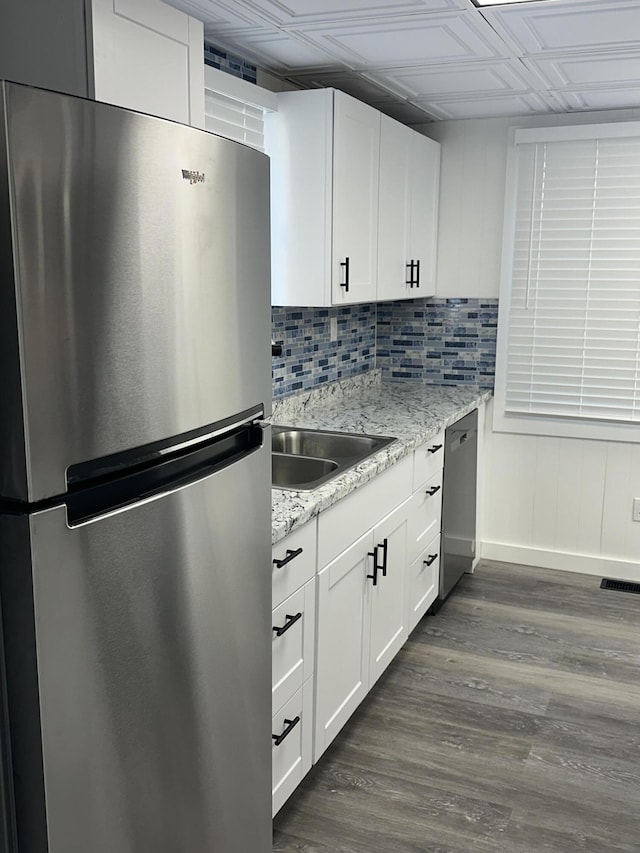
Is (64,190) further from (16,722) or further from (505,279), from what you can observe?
(505,279)

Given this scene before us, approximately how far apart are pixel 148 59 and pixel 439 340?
2.65 meters

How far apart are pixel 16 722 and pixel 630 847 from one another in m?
1.76

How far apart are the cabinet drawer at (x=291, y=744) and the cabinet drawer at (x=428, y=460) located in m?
1.05

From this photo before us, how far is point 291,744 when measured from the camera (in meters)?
2.11

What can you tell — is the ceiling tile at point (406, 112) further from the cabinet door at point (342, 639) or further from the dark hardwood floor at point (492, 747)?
the dark hardwood floor at point (492, 747)

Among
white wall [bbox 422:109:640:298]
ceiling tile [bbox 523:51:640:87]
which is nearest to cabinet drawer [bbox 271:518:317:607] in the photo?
ceiling tile [bbox 523:51:640:87]

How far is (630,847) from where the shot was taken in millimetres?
2127

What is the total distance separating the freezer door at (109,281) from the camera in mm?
942

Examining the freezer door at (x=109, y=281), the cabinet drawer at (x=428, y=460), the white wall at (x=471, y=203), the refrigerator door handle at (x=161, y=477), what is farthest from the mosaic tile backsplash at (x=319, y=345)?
the freezer door at (x=109, y=281)

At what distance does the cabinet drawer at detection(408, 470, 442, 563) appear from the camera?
3064 mm

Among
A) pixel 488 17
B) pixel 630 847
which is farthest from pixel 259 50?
pixel 630 847

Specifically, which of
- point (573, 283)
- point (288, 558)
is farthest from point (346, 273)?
point (573, 283)

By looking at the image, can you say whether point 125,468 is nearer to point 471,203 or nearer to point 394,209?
point 394,209

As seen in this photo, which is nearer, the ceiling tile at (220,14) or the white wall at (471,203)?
the ceiling tile at (220,14)
